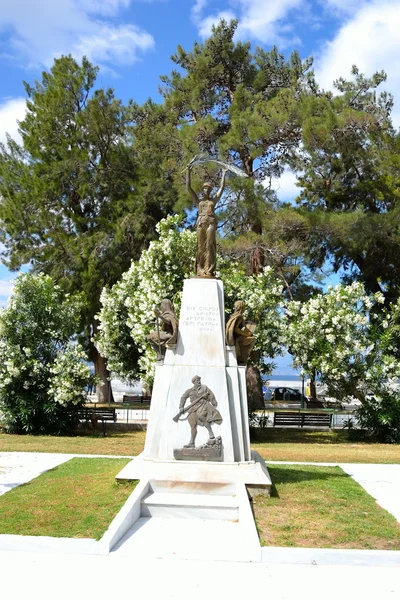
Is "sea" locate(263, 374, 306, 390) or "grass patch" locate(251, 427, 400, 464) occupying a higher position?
"sea" locate(263, 374, 306, 390)

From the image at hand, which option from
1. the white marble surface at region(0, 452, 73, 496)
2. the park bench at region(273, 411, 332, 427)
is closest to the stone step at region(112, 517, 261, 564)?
the white marble surface at region(0, 452, 73, 496)

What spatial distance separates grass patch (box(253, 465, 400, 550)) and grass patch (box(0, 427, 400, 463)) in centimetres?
381

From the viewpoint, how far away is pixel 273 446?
680 inches

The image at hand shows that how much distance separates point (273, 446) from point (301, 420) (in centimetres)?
448

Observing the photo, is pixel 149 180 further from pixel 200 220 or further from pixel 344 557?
pixel 344 557

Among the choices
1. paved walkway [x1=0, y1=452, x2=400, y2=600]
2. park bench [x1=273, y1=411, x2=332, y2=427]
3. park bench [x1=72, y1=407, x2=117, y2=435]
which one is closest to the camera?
paved walkway [x1=0, y1=452, x2=400, y2=600]

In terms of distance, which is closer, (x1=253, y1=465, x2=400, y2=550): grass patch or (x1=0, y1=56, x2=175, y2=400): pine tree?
(x1=253, y1=465, x2=400, y2=550): grass patch

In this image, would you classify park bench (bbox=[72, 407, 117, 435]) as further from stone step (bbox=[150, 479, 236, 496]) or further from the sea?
stone step (bbox=[150, 479, 236, 496])

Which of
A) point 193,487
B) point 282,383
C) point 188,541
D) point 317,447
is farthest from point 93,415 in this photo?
point 282,383

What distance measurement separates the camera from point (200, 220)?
10.9 meters

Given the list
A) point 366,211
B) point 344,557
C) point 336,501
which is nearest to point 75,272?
point 366,211

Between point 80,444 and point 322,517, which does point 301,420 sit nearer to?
point 80,444

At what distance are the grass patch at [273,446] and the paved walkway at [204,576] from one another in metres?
6.97

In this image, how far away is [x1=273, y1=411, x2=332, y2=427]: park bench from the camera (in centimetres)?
2150
